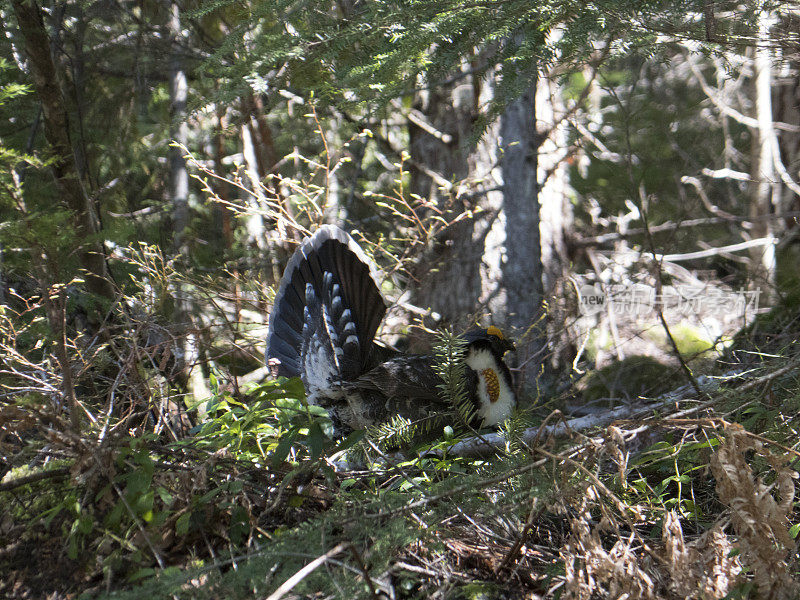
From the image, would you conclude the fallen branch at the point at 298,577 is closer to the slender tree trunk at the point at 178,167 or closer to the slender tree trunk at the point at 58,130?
the slender tree trunk at the point at 58,130

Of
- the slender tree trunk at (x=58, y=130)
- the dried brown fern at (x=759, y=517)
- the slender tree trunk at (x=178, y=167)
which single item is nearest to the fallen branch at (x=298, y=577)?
the dried brown fern at (x=759, y=517)

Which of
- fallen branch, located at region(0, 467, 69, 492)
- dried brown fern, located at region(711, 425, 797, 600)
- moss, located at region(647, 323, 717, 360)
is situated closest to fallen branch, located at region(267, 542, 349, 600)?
fallen branch, located at region(0, 467, 69, 492)

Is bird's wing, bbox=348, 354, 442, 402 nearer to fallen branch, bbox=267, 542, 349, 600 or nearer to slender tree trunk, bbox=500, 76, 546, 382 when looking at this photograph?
fallen branch, bbox=267, 542, 349, 600

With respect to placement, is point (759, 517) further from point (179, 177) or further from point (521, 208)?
point (179, 177)

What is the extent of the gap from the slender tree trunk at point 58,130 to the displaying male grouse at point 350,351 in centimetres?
108

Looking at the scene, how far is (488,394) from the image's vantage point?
358 centimetres

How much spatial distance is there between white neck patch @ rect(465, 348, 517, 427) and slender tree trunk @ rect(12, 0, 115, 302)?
2.18m

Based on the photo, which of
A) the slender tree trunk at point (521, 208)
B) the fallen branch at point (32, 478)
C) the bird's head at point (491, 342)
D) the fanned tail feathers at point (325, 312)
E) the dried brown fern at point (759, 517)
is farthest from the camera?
the slender tree trunk at point (521, 208)

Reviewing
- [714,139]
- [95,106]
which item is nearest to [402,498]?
[95,106]

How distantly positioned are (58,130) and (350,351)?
2.15 meters

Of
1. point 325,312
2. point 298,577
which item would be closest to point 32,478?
point 298,577

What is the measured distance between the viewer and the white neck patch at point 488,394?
352cm

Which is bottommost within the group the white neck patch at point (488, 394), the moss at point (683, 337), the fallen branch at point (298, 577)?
the moss at point (683, 337)

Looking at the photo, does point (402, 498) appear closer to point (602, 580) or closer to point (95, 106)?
point (602, 580)
